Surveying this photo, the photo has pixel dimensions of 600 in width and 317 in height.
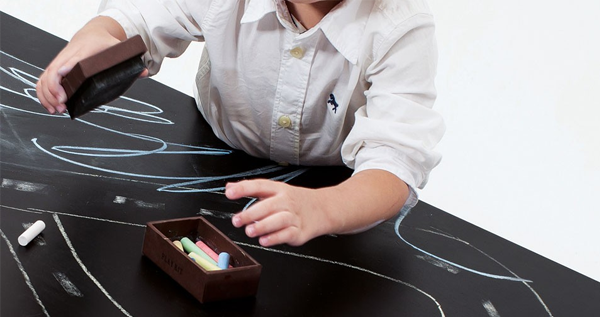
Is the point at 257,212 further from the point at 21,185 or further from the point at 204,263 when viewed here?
the point at 21,185

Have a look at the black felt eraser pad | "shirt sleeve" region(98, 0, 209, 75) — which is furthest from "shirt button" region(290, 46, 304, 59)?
the black felt eraser pad

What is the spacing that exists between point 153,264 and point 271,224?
0.12m

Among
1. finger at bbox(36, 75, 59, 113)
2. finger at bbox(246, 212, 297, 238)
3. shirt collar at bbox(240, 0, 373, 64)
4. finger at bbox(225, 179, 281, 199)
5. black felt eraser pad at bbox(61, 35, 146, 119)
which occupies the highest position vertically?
shirt collar at bbox(240, 0, 373, 64)

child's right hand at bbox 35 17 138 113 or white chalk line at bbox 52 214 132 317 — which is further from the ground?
child's right hand at bbox 35 17 138 113

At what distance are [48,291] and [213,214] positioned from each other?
0.23 metres

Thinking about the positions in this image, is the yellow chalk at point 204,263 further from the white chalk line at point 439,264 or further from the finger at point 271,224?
the white chalk line at point 439,264

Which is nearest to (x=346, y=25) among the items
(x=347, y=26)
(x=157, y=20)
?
(x=347, y=26)

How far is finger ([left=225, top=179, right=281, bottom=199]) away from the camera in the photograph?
685 millimetres

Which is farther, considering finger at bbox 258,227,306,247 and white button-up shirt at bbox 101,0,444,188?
white button-up shirt at bbox 101,0,444,188

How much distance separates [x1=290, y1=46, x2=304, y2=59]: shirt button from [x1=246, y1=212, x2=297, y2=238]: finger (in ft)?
1.12

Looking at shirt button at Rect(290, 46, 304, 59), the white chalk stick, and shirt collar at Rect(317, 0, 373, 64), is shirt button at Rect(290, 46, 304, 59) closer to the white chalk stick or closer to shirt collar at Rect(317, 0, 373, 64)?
shirt collar at Rect(317, 0, 373, 64)

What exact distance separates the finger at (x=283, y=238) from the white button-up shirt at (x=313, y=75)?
0.20 meters

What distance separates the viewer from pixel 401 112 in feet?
3.06

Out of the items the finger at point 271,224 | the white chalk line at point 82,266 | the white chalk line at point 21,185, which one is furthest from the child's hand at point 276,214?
the white chalk line at point 21,185
